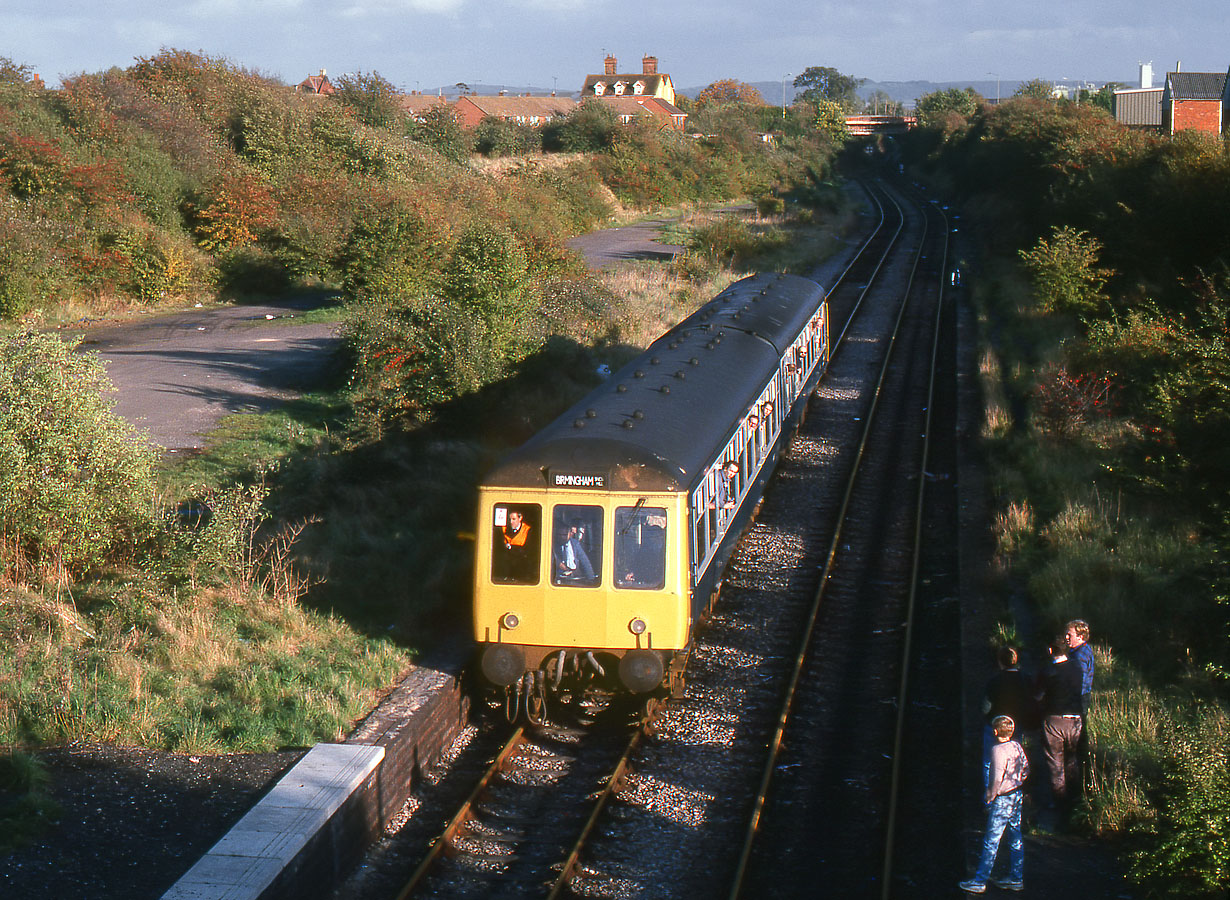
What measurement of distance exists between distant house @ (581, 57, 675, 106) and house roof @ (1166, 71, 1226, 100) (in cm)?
6359

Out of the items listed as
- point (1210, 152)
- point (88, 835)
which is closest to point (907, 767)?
point (88, 835)

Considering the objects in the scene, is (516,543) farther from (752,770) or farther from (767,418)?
(767,418)

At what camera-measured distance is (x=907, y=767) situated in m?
9.12

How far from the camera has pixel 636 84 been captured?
4414 inches

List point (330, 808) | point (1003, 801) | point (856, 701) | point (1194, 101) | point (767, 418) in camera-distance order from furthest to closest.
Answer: point (1194, 101) → point (767, 418) → point (856, 701) → point (330, 808) → point (1003, 801)

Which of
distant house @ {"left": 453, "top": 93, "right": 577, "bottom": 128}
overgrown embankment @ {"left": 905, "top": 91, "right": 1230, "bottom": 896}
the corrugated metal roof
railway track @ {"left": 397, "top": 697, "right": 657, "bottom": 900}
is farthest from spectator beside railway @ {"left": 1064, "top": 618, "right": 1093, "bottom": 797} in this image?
distant house @ {"left": 453, "top": 93, "right": 577, "bottom": 128}

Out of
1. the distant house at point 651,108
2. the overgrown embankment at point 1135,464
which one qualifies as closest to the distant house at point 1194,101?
the overgrown embankment at point 1135,464

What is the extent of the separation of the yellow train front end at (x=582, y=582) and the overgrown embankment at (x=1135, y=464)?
11.7 feet

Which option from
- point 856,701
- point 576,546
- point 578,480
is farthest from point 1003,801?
point 578,480

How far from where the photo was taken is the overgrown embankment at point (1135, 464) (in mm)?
7715

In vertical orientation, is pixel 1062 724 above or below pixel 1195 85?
below

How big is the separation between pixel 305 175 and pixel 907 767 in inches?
1368

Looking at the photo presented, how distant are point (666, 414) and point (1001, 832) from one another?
202 inches

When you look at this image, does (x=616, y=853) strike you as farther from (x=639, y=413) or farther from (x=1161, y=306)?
(x=1161, y=306)
